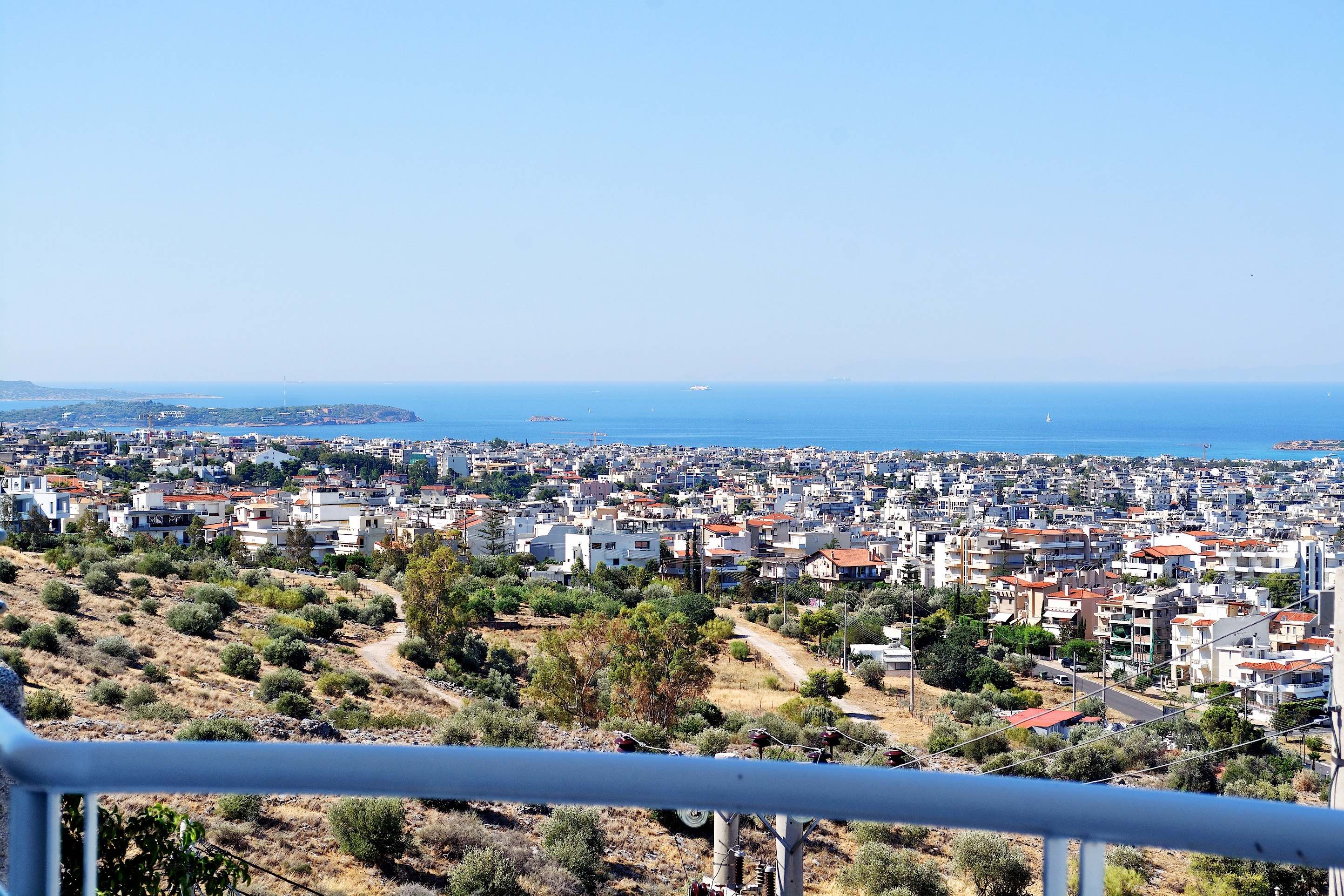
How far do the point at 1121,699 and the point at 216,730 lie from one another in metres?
14.7

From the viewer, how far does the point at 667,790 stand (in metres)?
0.65

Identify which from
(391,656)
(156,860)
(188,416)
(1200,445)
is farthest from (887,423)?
(156,860)

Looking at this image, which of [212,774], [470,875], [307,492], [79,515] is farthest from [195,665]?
[307,492]

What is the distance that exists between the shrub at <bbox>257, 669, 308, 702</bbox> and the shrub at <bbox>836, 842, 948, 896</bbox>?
227 inches

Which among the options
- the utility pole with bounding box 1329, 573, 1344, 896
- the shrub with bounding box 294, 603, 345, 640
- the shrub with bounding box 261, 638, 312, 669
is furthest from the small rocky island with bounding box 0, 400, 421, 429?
the utility pole with bounding box 1329, 573, 1344, 896

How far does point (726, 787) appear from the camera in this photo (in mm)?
639

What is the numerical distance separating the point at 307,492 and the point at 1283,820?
1480 inches

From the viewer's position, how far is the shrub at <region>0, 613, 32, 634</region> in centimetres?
880

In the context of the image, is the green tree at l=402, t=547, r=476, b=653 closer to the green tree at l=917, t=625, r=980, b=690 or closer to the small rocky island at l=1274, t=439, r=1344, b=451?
the green tree at l=917, t=625, r=980, b=690

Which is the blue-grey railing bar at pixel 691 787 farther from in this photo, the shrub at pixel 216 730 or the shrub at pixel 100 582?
the shrub at pixel 100 582

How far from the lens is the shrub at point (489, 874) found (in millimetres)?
3951

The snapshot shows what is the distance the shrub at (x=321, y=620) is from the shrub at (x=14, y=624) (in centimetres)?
382

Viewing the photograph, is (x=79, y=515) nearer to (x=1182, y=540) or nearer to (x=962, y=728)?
(x=962, y=728)

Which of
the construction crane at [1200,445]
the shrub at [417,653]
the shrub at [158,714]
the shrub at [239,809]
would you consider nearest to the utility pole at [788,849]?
the shrub at [239,809]
